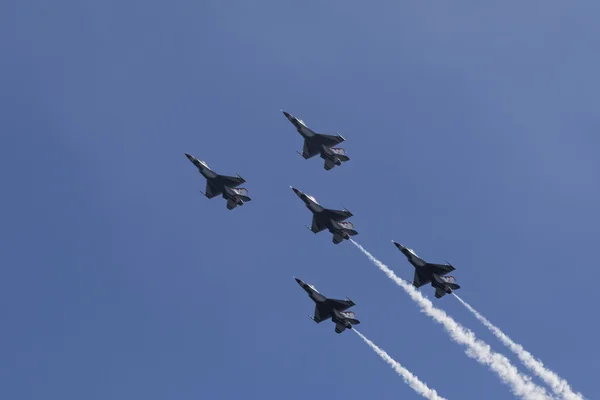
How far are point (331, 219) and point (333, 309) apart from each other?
14.4 metres

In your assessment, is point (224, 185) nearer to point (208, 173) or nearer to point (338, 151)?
point (208, 173)

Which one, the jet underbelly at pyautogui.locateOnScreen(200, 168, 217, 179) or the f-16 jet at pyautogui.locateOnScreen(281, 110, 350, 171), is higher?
the f-16 jet at pyautogui.locateOnScreen(281, 110, 350, 171)

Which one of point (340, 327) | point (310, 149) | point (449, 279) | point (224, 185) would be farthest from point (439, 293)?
point (224, 185)

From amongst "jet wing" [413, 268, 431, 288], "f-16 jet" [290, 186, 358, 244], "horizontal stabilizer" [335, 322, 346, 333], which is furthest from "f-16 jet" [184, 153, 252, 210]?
"jet wing" [413, 268, 431, 288]

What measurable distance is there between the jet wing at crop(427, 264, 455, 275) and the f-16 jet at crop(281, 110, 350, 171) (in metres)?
24.7

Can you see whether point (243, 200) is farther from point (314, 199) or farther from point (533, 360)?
point (533, 360)

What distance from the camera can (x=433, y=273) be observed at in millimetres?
126188

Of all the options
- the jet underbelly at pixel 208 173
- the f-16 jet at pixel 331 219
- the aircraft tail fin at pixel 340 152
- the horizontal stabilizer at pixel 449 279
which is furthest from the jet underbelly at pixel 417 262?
the jet underbelly at pixel 208 173

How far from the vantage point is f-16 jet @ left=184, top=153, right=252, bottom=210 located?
134125 mm

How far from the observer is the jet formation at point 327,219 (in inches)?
4958

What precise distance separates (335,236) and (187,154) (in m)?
28.2

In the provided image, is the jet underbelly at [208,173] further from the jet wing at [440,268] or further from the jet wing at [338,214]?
the jet wing at [440,268]

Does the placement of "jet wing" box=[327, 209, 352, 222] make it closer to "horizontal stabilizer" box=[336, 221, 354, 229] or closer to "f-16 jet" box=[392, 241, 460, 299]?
"horizontal stabilizer" box=[336, 221, 354, 229]

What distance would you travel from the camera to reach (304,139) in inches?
5413
